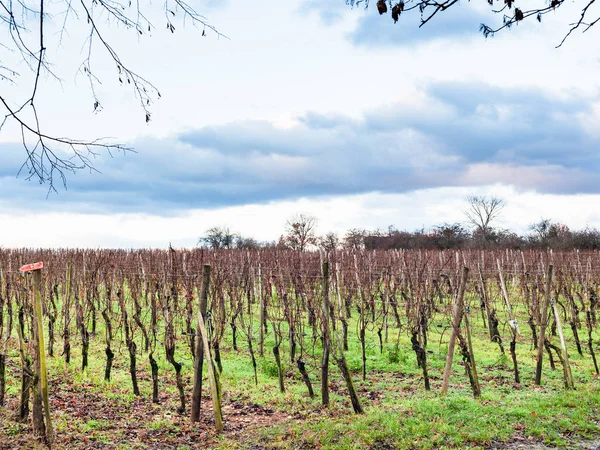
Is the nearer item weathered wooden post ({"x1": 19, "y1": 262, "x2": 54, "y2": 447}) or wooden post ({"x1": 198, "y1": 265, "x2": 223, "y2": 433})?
weathered wooden post ({"x1": 19, "y1": 262, "x2": 54, "y2": 447})

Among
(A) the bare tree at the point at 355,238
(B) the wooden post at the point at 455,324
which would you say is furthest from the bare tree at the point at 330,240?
(B) the wooden post at the point at 455,324

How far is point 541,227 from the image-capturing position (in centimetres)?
5600

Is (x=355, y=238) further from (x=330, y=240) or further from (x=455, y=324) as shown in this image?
(x=455, y=324)

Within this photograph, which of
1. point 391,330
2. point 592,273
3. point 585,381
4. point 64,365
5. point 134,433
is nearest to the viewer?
point 134,433

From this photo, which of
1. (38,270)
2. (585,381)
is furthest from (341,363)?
(585,381)

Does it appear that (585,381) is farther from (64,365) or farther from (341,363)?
(64,365)

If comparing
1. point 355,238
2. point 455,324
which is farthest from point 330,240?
point 455,324

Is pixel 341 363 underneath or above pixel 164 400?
above

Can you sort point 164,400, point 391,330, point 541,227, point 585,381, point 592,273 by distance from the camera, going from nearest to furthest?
point 164,400
point 585,381
point 391,330
point 592,273
point 541,227

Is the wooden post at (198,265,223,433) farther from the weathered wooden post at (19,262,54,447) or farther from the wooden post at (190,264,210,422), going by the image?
the weathered wooden post at (19,262,54,447)

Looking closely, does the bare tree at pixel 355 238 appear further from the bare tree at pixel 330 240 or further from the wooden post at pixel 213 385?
the wooden post at pixel 213 385

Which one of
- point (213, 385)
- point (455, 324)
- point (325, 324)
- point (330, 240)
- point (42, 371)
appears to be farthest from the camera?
point (330, 240)

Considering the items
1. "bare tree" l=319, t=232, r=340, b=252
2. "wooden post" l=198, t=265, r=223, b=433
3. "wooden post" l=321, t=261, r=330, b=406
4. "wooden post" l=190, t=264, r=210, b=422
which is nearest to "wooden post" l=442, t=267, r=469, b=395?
"wooden post" l=321, t=261, r=330, b=406

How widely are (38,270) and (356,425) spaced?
451 centimetres
